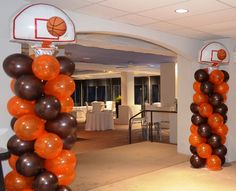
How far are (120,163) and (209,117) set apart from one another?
5.85 ft

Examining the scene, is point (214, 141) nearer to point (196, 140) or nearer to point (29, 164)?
point (196, 140)

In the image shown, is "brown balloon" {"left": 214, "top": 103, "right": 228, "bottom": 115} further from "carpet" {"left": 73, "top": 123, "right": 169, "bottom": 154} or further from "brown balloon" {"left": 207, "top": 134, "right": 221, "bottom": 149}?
"carpet" {"left": 73, "top": 123, "right": 169, "bottom": 154}

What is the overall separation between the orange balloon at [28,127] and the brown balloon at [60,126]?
0.10m

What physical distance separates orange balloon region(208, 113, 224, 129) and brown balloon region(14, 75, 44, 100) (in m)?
3.19

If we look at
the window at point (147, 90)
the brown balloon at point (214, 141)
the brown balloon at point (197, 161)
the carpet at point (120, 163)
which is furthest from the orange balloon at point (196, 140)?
the window at point (147, 90)

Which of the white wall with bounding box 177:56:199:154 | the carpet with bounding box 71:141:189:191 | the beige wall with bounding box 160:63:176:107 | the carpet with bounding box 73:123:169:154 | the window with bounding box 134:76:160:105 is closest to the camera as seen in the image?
the carpet with bounding box 71:141:189:191

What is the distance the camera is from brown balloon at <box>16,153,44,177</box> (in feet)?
8.95

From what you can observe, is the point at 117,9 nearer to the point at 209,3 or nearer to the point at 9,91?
the point at 209,3

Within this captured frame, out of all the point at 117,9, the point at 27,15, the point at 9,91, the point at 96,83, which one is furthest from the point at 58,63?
the point at 96,83

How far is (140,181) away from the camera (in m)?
4.61

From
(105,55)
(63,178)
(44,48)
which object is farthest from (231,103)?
(105,55)

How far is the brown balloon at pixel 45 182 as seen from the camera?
9.04ft

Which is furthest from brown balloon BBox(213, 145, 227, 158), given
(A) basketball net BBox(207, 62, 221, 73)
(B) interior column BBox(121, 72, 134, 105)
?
(B) interior column BBox(121, 72, 134, 105)

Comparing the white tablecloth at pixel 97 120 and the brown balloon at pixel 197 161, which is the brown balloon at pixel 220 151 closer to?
the brown balloon at pixel 197 161
